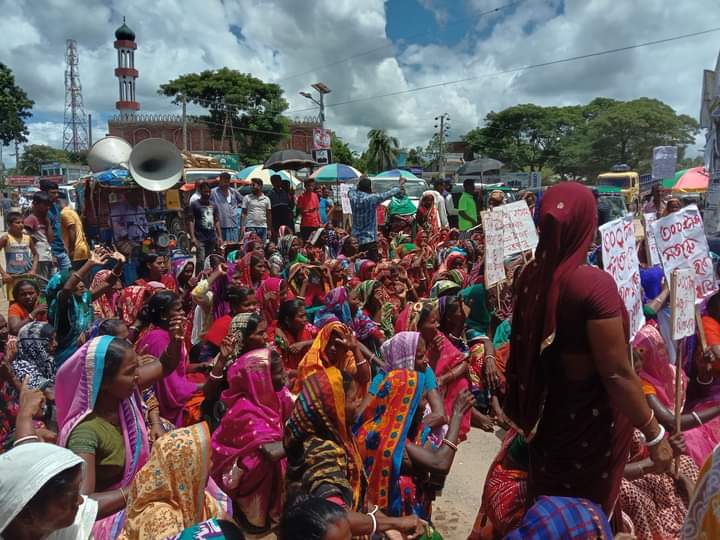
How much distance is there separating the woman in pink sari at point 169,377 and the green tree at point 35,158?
78.1m

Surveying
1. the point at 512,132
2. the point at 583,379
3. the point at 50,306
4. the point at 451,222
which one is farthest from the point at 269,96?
the point at 583,379

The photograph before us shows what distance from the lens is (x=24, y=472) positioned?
150 centimetres

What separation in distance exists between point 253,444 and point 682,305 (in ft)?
7.52

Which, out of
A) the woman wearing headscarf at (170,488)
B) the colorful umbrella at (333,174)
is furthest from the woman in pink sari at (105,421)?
the colorful umbrella at (333,174)

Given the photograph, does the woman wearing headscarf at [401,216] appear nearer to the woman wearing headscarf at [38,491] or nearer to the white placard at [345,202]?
the white placard at [345,202]

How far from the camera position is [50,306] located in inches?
162

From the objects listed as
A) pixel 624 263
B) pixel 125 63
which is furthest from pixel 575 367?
pixel 125 63

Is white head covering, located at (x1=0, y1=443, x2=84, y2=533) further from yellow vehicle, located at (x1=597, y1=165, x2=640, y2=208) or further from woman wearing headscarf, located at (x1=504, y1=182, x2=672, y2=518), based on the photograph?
yellow vehicle, located at (x1=597, y1=165, x2=640, y2=208)

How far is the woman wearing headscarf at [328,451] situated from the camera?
2008mm

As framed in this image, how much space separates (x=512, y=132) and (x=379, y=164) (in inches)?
607

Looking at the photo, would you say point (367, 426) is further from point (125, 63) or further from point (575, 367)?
point (125, 63)

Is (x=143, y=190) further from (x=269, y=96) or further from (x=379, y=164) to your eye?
(x=379, y=164)

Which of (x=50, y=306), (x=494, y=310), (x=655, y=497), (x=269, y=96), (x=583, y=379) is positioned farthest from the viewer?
(x=269, y=96)

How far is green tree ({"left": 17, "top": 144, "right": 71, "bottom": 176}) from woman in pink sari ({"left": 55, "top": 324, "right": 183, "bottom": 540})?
260 feet
